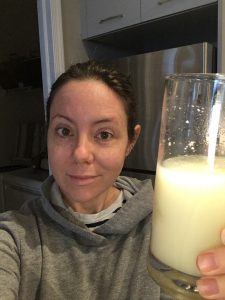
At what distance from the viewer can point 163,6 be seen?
1.67 metres

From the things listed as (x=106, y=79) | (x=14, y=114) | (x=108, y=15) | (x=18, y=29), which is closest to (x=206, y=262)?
(x=106, y=79)

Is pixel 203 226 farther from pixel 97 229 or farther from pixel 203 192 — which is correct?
pixel 97 229

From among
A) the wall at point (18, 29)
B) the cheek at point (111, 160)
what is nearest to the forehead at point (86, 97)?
the cheek at point (111, 160)

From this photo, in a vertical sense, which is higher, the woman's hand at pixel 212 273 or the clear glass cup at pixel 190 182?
the clear glass cup at pixel 190 182

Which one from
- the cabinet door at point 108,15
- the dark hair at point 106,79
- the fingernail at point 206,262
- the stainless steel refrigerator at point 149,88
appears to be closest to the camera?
the fingernail at point 206,262

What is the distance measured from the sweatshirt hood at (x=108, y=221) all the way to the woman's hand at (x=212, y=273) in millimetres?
411

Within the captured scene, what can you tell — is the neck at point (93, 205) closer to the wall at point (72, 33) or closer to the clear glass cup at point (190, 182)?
the clear glass cup at point (190, 182)

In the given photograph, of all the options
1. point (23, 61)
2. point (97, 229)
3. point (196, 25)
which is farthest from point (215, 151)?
point (23, 61)

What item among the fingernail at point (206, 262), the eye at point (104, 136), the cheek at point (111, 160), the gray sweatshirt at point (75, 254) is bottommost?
the gray sweatshirt at point (75, 254)

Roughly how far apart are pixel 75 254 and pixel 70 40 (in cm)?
162

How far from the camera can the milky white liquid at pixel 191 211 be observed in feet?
1.18

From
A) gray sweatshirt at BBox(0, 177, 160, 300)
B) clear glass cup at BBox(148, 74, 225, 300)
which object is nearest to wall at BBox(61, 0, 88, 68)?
gray sweatshirt at BBox(0, 177, 160, 300)

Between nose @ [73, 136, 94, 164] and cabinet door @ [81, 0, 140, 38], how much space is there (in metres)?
1.30

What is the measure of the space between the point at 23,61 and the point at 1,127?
2.17ft
